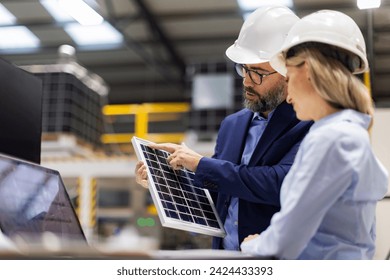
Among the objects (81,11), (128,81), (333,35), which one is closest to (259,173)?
(333,35)

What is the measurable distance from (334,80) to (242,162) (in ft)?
2.79

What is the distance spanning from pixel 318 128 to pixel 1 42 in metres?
10.5

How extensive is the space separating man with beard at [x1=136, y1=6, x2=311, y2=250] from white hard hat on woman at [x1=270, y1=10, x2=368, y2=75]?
56cm

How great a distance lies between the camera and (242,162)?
226 centimetres

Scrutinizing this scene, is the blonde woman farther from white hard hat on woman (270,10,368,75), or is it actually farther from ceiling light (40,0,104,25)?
ceiling light (40,0,104,25)

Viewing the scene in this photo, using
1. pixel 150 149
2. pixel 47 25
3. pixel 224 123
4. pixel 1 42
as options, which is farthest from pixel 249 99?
pixel 1 42

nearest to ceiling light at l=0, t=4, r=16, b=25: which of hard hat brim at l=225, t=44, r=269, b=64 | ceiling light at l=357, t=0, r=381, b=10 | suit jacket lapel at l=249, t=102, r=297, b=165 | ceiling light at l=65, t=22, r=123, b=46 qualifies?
ceiling light at l=65, t=22, r=123, b=46

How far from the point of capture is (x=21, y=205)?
1754 mm

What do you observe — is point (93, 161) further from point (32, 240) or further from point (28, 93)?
point (32, 240)

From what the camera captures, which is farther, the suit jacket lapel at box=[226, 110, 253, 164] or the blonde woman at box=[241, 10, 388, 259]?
the suit jacket lapel at box=[226, 110, 253, 164]

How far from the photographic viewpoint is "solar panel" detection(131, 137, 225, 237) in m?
1.91

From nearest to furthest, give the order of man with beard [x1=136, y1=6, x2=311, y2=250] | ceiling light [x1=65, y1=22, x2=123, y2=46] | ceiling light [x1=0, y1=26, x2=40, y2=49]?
man with beard [x1=136, y1=6, x2=311, y2=250] → ceiling light [x1=65, y1=22, x2=123, y2=46] → ceiling light [x1=0, y1=26, x2=40, y2=49]

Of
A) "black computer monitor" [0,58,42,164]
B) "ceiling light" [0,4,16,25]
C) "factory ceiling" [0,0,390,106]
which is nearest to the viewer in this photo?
"black computer monitor" [0,58,42,164]

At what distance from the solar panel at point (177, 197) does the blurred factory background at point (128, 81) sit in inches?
16.7
